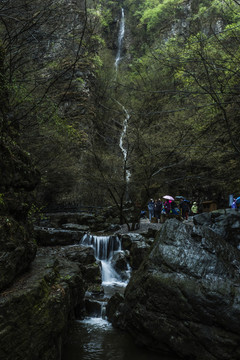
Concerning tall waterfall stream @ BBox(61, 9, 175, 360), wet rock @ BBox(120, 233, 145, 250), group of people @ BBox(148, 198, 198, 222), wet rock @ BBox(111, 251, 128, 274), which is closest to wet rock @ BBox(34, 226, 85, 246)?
wet rock @ BBox(120, 233, 145, 250)

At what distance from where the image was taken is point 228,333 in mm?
4227

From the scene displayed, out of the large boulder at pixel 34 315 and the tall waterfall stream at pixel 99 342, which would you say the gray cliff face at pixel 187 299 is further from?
the large boulder at pixel 34 315

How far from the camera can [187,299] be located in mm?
4516

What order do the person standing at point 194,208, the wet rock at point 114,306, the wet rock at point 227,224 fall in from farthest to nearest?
1. the person standing at point 194,208
2. the wet rock at point 227,224
3. the wet rock at point 114,306

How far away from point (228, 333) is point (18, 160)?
16.5ft

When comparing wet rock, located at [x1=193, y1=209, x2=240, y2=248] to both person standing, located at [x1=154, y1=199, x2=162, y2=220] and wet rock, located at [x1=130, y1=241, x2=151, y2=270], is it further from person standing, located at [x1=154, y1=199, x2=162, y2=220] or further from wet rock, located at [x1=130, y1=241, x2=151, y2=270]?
person standing, located at [x1=154, y1=199, x2=162, y2=220]

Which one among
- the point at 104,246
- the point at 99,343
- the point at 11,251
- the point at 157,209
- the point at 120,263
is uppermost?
the point at 157,209

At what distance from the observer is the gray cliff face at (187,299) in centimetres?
425

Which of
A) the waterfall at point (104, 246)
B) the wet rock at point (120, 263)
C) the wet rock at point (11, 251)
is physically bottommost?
the wet rock at point (120, 263)

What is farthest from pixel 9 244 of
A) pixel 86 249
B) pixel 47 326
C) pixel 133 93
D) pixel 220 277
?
pixel 133 93

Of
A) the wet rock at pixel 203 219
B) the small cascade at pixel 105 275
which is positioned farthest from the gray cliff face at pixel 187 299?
the wet rock at pixel 203 219

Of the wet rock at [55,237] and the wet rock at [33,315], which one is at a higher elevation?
the wet rock at [55,237]

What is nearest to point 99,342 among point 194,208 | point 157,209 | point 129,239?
point 129,239

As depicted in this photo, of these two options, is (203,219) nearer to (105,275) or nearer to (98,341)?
(105,275)
